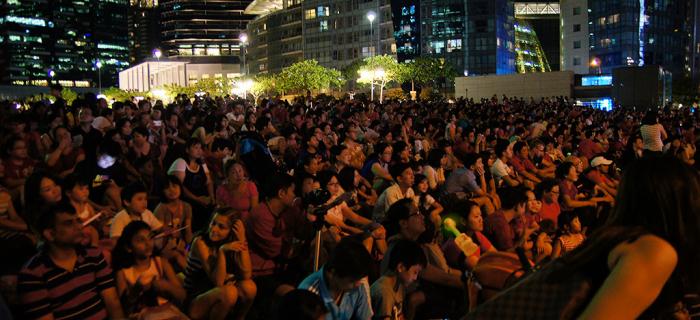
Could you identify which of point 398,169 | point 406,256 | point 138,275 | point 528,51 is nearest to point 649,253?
point 406,256

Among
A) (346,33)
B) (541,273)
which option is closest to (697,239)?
(541,273)

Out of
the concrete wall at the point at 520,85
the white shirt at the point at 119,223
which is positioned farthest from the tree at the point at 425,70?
the white shirt at the point at 119,223

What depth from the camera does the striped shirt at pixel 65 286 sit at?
4293mm

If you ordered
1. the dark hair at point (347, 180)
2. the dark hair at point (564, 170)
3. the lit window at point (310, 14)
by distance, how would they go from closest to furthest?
1. the dark hair at point (347, 180)
2. the dark hair at point (564, 170)
3. the lit window at point (310, 14)

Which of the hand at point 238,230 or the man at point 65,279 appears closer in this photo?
the man at point 65,279

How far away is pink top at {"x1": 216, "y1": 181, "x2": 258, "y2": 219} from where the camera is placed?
7.85 m

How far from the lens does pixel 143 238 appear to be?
5.15 m

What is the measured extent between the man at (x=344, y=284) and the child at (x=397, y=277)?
40cm

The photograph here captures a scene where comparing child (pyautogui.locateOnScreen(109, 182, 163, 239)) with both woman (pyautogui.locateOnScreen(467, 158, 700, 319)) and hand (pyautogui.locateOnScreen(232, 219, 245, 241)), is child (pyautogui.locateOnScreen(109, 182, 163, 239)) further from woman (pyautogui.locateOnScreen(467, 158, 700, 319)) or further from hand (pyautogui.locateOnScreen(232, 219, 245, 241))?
woman (pyautogui.locateOnScreen(467, 158, 700, 319))

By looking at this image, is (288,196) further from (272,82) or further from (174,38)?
(174,38)

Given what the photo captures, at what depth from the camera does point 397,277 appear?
5.47m

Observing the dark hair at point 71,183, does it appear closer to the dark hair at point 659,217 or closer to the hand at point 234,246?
the hand at point 234,246

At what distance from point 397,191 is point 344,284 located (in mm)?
3621

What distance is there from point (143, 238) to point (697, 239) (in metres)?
4.08
